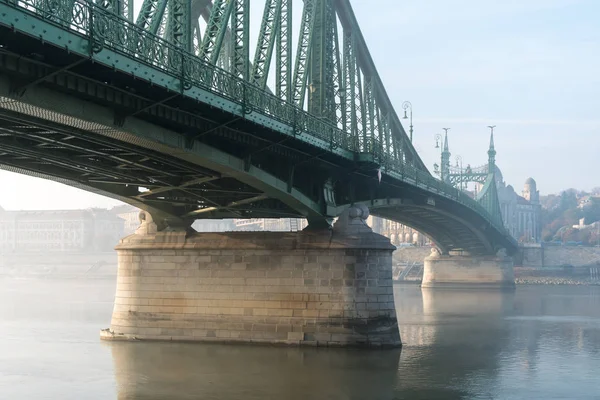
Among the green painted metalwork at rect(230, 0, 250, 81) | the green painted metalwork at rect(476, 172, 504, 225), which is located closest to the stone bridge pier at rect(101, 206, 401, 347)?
the green painted metalwork at rect(230, 0, 250, 81)

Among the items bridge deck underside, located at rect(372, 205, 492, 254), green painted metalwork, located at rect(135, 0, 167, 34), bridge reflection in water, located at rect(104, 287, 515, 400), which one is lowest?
bridge reflection in water, located at rect(104, 287, 515, 400)

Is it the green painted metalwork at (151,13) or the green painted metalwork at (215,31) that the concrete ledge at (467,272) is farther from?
the green painted metalwork at (151,13)

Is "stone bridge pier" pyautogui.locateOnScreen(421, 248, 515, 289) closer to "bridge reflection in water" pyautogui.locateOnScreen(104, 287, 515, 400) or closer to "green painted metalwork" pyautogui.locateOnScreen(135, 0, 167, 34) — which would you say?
"bridge reflection in water" pyautogui.locateOnScreen(104, 287, 515, 400)

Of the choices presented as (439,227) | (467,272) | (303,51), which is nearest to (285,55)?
(303,51)

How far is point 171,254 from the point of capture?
4269 centimetres

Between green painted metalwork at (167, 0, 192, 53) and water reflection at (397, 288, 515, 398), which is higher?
green painted metalwork at (167, 0, 192, 53)

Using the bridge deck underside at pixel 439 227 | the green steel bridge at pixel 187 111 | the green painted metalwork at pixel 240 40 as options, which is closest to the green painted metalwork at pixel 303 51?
the green steel bridge at pixel 187 111

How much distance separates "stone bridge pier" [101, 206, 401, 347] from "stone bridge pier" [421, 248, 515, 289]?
61.8 meters

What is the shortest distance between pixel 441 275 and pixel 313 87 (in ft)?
204

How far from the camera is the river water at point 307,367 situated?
31188 mm

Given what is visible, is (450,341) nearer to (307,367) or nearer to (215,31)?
(307,367)

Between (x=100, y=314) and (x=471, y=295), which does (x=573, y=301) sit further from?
(x=100, y=314)

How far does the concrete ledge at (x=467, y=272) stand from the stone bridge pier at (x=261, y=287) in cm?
6182

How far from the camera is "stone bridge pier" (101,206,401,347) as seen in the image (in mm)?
39656
